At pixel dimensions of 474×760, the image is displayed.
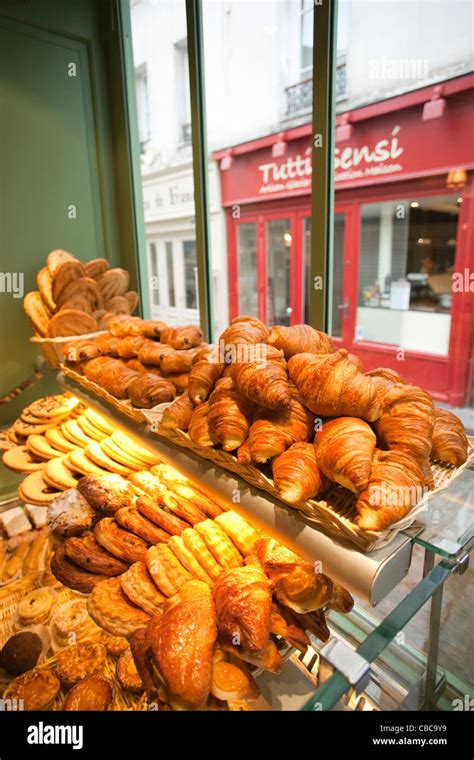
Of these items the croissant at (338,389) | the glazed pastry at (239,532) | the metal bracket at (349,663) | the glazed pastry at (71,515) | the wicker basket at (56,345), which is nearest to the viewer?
the metal bracket at (349,663)

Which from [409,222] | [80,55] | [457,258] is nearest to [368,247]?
[409,222]

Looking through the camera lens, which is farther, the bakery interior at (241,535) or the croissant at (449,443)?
the croissant at (449,443)

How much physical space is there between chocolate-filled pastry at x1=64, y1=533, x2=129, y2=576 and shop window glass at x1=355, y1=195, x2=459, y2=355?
4411 mm

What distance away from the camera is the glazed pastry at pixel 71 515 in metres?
1.74

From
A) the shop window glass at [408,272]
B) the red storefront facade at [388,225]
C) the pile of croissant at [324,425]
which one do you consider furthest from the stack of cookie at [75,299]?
the shop window glass at [408,272]

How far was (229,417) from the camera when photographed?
130cm

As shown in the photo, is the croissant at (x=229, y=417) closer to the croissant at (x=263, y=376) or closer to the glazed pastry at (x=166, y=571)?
the croissant at (x=263, y=376)

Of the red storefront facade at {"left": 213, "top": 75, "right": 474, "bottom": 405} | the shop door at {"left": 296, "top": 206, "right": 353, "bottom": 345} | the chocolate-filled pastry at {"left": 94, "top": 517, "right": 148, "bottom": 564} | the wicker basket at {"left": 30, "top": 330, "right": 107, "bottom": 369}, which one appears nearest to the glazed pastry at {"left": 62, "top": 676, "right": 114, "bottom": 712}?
the chocolate-filled pastry at {"left": 94, "top": 517, "right": 148, "bottom": 564}

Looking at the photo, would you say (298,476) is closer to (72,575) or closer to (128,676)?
(128,676)

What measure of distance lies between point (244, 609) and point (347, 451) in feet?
1.47

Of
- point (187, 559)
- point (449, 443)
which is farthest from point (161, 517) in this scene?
point (449, 443)

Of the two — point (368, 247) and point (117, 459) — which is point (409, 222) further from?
point (117, 459)

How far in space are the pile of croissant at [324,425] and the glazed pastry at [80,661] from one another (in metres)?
0.79
